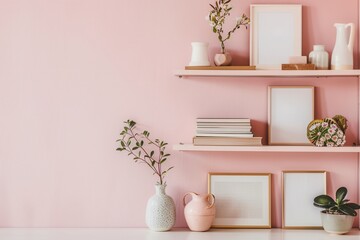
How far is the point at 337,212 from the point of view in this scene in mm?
3016

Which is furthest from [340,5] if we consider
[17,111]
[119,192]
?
[17,111]

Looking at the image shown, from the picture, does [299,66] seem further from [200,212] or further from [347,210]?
[200,212]

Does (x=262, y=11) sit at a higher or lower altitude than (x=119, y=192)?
higher

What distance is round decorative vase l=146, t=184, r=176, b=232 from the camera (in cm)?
306

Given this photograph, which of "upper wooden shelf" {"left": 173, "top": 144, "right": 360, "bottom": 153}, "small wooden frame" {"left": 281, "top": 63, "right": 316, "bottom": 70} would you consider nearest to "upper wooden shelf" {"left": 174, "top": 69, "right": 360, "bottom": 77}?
"small wooden frame" {"left": 281, "top": 63, "right": 316, "bottom": 70}

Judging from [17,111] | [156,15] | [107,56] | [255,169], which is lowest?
[255,169]

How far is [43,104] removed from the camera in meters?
3.22

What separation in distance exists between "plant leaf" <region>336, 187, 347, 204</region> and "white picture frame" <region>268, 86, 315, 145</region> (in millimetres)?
305

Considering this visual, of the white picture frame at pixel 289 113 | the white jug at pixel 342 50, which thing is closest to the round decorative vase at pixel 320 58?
the white jug at pixel 342 50

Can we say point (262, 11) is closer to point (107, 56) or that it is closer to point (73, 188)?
point (107, 56)

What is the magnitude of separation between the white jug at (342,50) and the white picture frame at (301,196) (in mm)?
578

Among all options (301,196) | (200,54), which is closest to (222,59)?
(200,54)

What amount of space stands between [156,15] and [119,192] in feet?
3.19

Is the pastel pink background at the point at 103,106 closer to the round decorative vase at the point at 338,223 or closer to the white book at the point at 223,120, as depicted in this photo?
the white book at the point at 223,120
